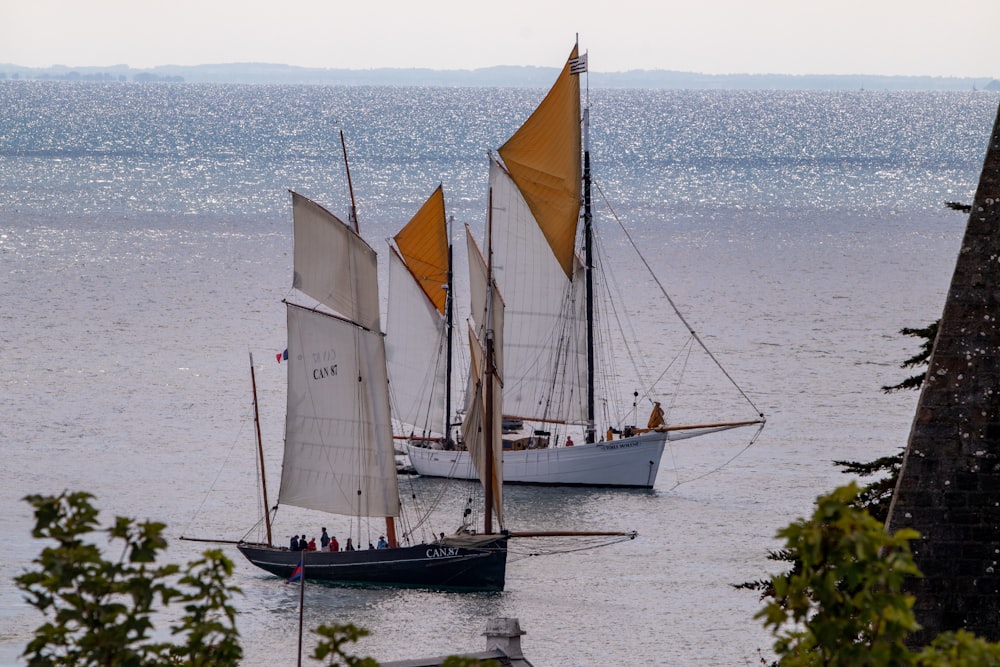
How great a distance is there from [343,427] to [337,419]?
11.5 inches

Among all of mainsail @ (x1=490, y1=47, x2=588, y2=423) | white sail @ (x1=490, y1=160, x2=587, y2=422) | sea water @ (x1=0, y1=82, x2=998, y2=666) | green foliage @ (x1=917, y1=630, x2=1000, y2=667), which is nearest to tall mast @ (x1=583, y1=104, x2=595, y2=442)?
mainsail @ (x1=490, y1=47, x2=588, y2=423)

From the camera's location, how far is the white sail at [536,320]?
2418 inches

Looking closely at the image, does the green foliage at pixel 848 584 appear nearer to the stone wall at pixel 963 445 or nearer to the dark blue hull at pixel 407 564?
the stone wall at pixel 963 445

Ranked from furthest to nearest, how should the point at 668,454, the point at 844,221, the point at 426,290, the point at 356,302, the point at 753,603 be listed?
the point at 844,221
the point at 668,454
the point at 426,290
the point at 356,302
the point at 753,603

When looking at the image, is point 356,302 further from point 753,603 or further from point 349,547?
point 753,603

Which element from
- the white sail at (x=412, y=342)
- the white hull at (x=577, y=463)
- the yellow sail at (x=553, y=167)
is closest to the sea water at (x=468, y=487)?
the white hull at (x=577, y=463)

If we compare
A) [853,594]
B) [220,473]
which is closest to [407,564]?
[220,473]

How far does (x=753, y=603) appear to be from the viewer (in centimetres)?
4394

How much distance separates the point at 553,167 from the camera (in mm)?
60781

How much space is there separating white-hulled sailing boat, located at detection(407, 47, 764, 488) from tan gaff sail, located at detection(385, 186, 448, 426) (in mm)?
2694

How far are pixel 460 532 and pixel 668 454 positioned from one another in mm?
18299

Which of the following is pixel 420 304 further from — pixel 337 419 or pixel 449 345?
pixel 337 419

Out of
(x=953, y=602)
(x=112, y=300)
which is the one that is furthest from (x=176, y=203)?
(x=953, y=602)

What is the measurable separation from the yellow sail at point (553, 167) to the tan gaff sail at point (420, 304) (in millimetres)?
3411
